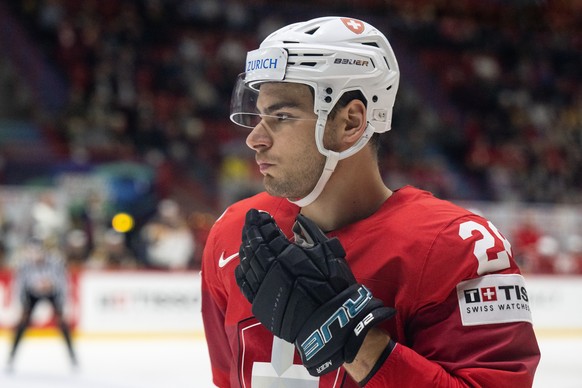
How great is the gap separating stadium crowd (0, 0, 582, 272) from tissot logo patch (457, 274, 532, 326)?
6.98 meters

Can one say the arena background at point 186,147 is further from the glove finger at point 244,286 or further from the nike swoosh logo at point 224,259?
the glove finger at point 244,286

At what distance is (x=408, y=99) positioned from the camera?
44.6 feet

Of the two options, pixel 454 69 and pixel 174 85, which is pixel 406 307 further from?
pixel 454 69

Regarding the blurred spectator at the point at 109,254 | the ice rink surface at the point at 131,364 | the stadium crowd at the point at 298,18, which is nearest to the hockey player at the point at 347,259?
the ice rink surface at the point at 131,364

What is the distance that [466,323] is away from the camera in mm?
1361

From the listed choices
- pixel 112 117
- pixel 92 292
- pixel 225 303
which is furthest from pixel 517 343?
pixel 112 117

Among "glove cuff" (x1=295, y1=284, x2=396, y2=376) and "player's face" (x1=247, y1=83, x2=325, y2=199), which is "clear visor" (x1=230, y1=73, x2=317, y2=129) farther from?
"glove cuff" (x1=295, y1=284, x2=396, y2=376)

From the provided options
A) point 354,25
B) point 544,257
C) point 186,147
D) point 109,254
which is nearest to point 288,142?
point 354,25

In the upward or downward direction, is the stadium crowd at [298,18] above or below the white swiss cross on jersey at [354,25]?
below

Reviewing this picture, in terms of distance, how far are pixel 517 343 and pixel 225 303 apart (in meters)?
0.67

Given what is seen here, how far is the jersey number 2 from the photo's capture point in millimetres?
1395

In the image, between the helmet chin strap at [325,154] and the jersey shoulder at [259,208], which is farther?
the jersey shoulder at [259,208]

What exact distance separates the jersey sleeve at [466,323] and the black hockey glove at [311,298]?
0.28 feet

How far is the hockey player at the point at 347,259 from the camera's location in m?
1.30
